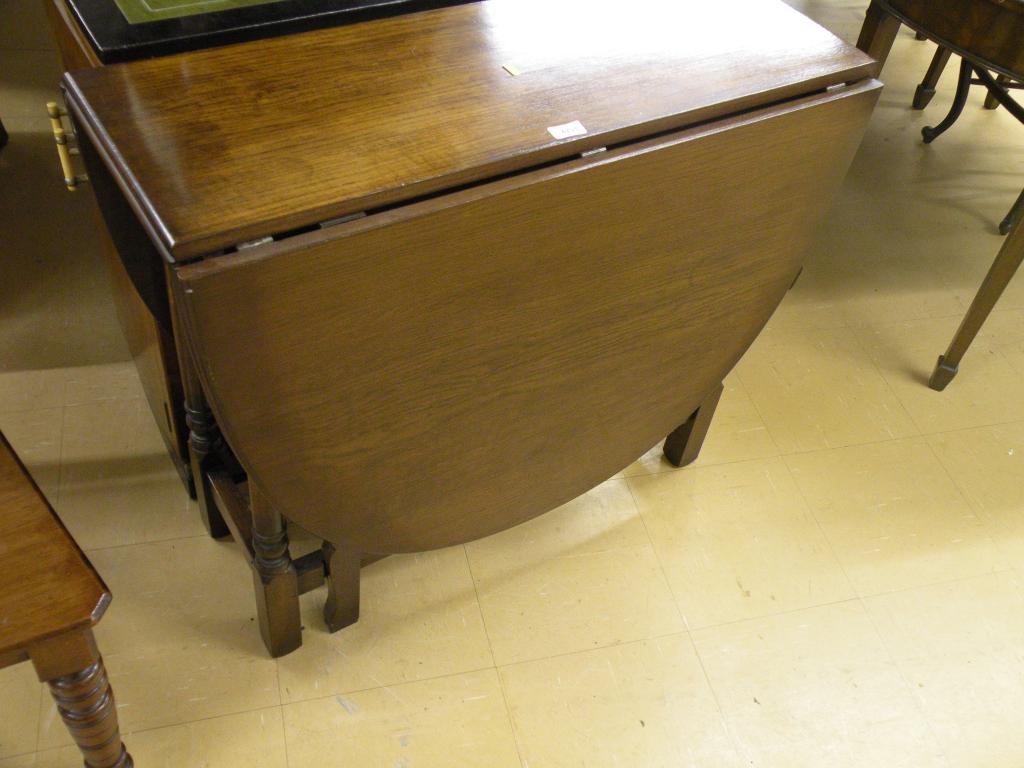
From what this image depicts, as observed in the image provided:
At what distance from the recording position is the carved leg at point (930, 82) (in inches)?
103

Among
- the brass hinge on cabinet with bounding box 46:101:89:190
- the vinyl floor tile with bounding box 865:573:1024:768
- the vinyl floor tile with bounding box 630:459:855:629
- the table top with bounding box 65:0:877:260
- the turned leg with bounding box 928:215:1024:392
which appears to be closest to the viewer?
the table top with bounding box 65:0:877:260

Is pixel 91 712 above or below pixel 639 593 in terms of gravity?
above

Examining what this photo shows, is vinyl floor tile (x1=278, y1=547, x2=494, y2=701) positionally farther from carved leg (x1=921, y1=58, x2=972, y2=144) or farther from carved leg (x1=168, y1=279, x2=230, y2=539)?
carved leg (x1=921, y1=58, x2=972, y2=144)

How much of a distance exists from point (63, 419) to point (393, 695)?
2.51 ft

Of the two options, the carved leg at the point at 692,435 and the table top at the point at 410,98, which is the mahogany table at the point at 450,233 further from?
the carved leg at the point at 692,435

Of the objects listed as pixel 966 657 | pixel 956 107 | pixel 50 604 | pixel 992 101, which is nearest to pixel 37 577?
pixel 50 604

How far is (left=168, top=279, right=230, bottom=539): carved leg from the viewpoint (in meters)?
1.26

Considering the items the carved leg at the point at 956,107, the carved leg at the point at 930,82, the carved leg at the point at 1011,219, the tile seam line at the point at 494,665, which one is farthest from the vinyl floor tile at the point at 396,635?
the carved leg at the point at 930,82

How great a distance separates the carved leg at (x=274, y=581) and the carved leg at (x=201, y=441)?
6.5 inches

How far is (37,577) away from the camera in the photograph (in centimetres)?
96

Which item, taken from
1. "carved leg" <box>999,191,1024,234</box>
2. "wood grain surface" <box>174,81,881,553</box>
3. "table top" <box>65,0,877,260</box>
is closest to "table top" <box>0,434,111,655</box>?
"wood grain surface" <box>174,81,881,553</box>

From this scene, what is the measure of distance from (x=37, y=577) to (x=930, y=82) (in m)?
2.53

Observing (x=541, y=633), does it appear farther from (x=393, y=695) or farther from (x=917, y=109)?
(x=917, y=109)

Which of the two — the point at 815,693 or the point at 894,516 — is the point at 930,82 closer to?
the point at 894,516
